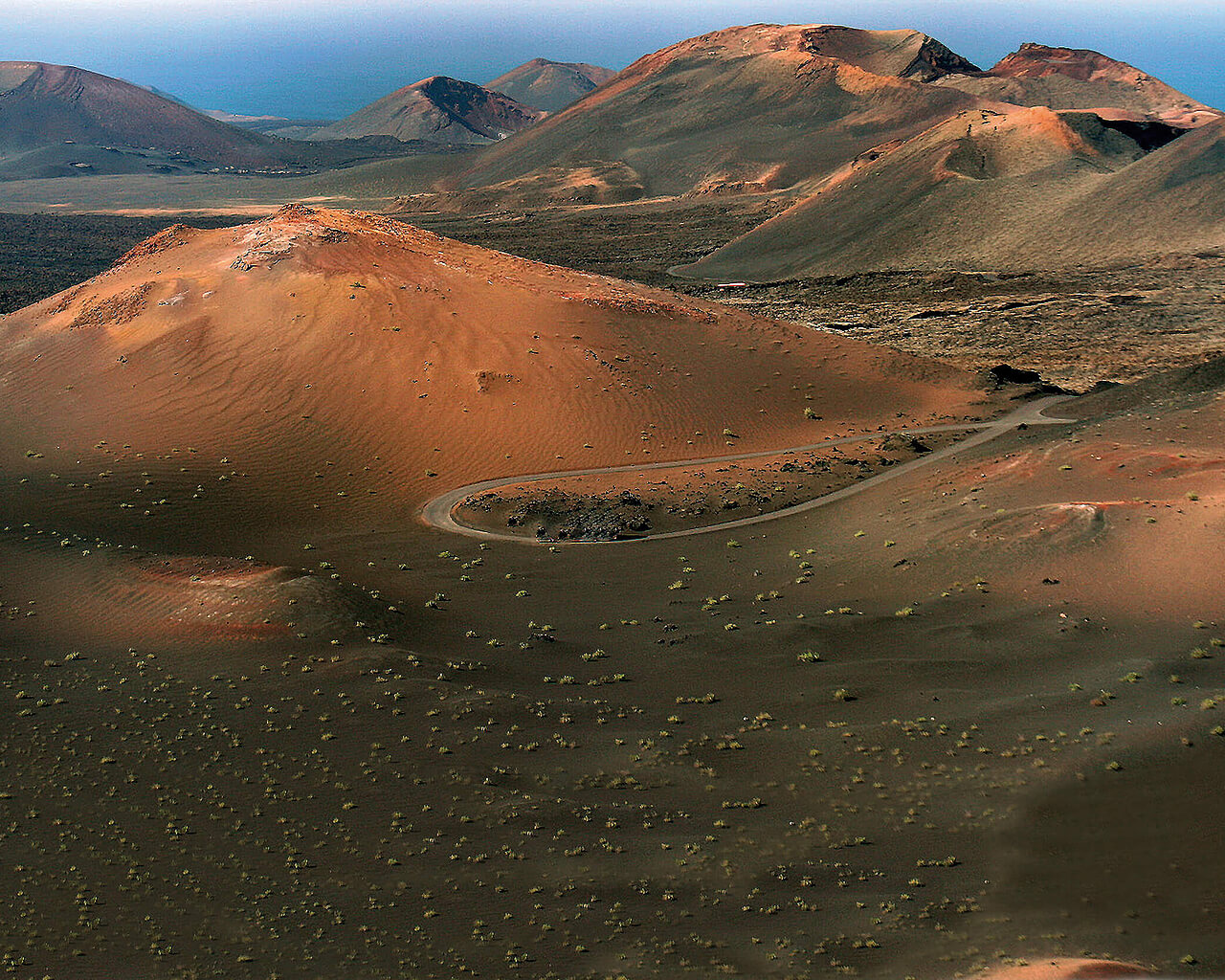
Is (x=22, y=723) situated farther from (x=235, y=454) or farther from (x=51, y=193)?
(x=51, y=193)

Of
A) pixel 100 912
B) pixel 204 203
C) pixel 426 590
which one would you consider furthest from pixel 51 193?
pixel 100 912

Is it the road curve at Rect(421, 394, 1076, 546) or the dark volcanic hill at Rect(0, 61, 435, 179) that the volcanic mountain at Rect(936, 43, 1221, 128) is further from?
the dark volcanic hill at Rect(0, 61, 435, 179)

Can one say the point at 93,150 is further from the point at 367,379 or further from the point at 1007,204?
the point at 367,379

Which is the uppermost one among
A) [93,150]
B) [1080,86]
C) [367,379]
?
[1080,86]

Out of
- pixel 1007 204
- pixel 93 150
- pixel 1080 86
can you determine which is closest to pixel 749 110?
pixel 1080 86

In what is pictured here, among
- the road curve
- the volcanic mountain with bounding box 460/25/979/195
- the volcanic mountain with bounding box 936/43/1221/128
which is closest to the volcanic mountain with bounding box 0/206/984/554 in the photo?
the road curve

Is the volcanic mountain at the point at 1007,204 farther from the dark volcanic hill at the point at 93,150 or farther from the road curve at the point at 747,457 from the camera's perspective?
the dark volcanic hill at the point at 93,150

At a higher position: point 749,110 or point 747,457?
point 749,110
